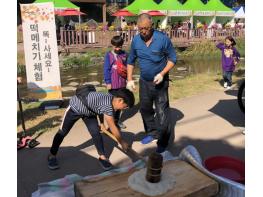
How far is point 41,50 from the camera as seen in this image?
677cm

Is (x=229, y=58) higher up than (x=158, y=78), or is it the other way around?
(x=229, y=58)

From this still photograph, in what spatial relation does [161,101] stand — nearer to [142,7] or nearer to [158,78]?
[158,78]

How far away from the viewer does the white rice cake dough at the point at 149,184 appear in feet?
9.41

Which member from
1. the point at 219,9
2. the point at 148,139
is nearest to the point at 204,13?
the point at 219,9

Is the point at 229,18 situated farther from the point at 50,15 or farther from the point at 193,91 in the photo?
the point at 50,15

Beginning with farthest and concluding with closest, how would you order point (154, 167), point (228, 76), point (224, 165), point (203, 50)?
1. point (203, 50)
2. point (228, 76)
3. point (224, 165)
4. point (154, 167)

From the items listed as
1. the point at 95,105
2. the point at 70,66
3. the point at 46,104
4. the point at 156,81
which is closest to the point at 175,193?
the point at 95,105

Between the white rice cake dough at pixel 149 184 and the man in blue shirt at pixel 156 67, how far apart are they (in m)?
1.40

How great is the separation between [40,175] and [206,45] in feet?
60.9

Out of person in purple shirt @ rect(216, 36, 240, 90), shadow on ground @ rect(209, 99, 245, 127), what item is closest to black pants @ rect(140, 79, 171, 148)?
shadow on ground @ rect(209, 99, 245, 127)

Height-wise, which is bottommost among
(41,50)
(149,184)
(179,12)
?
(149,184)

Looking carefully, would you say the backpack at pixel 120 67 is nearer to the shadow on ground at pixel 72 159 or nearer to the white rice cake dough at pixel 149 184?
the shadow on ground at pixel 72 159

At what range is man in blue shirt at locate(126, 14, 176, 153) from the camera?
4.35 m

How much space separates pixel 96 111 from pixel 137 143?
1480 mm
